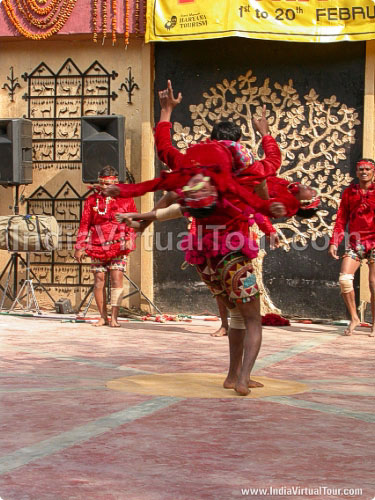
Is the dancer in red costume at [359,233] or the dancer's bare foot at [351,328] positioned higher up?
the dancer in red costume at [359,233]

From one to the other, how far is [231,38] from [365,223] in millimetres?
3537

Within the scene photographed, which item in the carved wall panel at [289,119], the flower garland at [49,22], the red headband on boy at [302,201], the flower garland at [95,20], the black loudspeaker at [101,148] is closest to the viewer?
the red headband on boy at [302,201]

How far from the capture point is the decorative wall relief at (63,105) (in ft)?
41.1

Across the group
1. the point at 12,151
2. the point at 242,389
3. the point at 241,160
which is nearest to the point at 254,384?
the point at 242,389

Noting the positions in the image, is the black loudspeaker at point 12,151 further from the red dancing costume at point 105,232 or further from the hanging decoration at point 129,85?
the red dancing costume at point 105,232

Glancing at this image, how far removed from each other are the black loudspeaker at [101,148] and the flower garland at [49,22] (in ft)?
5.00

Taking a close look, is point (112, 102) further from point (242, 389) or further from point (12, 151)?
point (242, 389)

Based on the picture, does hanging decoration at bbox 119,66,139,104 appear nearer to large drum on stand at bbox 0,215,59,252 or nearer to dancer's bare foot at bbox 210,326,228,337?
large drum on stand at bbox 0,215,59,252

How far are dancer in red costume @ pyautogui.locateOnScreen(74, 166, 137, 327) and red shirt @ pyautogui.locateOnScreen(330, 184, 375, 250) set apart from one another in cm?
242

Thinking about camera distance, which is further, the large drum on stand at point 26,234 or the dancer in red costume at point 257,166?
the large drum on stand at point 26,234

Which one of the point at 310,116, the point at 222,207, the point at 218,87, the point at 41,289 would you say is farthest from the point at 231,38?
the point at 222,207

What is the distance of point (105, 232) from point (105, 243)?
13 cm

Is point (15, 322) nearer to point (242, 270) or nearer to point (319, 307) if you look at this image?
point (319, 307)

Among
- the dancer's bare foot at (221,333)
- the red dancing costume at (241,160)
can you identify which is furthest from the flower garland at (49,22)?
the red dancing costume at (241,160)
